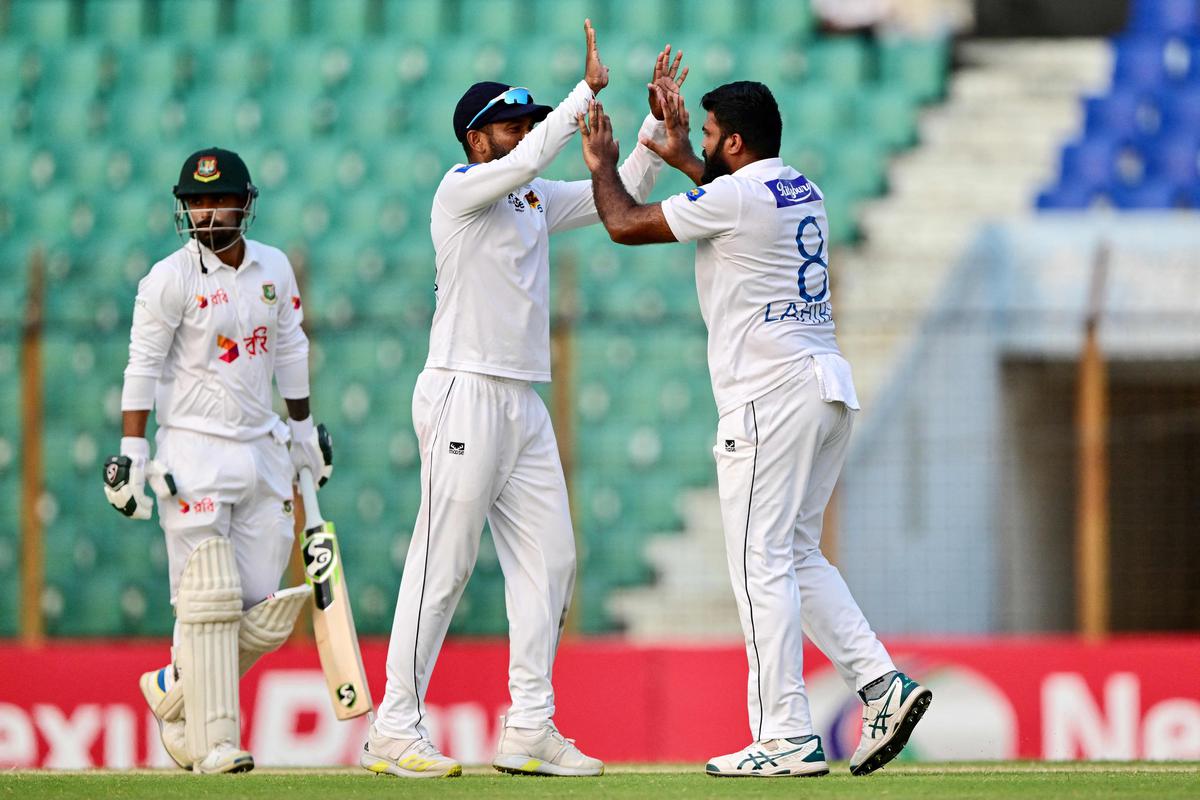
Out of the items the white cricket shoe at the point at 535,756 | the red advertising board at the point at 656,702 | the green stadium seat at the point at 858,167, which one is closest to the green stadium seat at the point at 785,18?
the green stadium seat at the point at 858,167

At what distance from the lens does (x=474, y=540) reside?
16.4ft

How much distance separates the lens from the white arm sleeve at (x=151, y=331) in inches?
205

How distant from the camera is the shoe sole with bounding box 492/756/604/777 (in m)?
4.90

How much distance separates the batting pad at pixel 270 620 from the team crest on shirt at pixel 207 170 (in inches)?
47.5

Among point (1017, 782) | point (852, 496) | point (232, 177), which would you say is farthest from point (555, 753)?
point (852, 496)

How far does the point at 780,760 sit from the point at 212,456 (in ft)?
6.09

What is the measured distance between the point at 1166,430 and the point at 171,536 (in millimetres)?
6471

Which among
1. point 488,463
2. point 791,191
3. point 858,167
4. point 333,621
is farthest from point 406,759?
point 858,167

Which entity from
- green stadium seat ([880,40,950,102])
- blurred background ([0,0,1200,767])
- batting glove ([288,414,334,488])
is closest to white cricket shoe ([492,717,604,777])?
batting glove ([288,414,334,488])

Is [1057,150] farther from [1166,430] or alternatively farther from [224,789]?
[224,789]

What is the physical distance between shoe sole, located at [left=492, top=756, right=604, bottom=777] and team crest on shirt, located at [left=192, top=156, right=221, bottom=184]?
1851 millimetres

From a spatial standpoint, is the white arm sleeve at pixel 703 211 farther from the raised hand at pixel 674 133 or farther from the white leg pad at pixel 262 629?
the white leg pad at pixel 262 629

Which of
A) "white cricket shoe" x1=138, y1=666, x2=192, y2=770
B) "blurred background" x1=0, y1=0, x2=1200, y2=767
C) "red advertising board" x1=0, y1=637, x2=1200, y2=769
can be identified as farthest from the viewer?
"blurred background" x1=0, y1=0, x2=1200, y2=767

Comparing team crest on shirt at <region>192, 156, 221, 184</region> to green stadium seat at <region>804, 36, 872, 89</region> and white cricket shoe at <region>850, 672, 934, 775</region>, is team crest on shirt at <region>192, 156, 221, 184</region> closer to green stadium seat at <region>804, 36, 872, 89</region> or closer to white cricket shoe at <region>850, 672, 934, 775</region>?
white cricket shoe at <region>850, 672, 934, 775</region>
